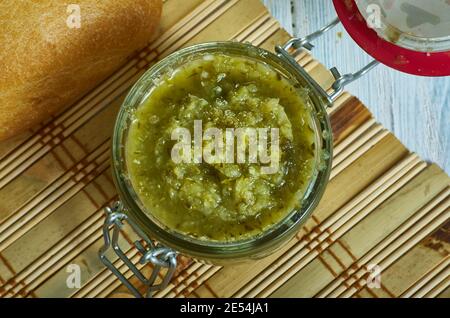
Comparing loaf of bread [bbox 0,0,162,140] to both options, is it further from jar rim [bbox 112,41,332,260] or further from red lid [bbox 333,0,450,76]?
red lid [bbox 333,0,450,76]

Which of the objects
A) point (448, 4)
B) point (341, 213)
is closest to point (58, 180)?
point (341, 213)

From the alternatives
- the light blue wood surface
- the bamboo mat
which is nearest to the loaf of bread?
the bamboo mat

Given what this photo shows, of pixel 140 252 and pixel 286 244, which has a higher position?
pixel 140 252

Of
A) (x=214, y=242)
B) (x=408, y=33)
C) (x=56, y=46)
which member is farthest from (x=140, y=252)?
(x=408, y=33)

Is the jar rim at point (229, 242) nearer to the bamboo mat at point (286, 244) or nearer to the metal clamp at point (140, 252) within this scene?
the metal clamp at point (140, 252)

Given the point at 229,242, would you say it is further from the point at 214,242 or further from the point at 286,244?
the point at 286,244

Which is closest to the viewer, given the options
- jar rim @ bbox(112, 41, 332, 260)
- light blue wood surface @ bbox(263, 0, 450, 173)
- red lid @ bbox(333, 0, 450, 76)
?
jar rim @ bbox(112, 41, 332, 260)
